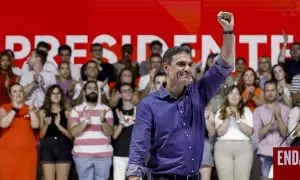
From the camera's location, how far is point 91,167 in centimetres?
1023

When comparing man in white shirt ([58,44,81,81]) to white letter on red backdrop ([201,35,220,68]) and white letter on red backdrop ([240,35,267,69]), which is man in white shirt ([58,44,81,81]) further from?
white letter on red backdrop ([240,35,267,69])

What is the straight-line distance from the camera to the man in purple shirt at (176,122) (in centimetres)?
480

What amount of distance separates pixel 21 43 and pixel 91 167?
3711 mm

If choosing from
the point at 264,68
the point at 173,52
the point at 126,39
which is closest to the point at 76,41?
the point at 126,39

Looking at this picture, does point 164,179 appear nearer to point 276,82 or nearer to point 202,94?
point 202,94

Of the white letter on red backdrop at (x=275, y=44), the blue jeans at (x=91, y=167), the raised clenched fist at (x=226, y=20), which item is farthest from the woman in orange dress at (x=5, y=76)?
the raised clenched fist at (x=226, y=20)

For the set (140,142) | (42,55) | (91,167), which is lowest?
(91,167)

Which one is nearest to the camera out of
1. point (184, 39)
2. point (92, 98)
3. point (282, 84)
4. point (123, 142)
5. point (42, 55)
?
point (123, 142)

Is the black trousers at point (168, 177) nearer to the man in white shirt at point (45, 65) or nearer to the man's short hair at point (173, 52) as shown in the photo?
the man's short hair at point (173, 52)

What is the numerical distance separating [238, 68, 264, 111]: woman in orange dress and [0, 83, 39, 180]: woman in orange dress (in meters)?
3.05

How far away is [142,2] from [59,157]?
3926 mm

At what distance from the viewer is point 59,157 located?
10273 millimetres

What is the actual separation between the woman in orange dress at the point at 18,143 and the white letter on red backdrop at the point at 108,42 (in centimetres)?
302

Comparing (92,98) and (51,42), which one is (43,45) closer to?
(51,42)
